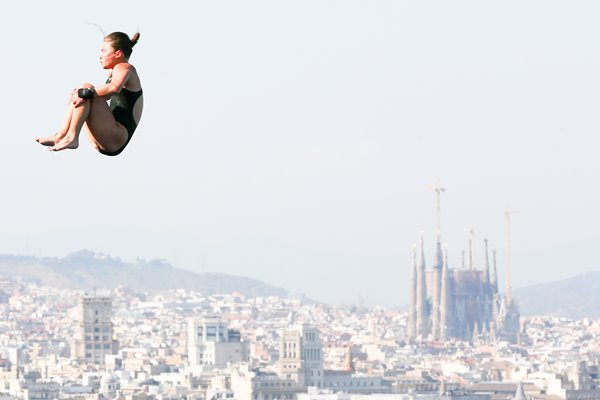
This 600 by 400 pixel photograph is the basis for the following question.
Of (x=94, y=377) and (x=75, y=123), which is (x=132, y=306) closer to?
(x=94, y=377)

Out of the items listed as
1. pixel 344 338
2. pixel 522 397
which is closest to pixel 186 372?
pixel 522 397

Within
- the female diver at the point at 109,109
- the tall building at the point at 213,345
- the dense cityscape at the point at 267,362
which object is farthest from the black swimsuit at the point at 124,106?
the tall building at the point at 213,345

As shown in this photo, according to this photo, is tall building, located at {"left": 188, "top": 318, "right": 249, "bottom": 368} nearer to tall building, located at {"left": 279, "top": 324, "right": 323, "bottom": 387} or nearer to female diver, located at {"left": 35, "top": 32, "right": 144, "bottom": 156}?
tall building, located at {"left": 279, "top": 324, "right": 323, "bottom": 387}

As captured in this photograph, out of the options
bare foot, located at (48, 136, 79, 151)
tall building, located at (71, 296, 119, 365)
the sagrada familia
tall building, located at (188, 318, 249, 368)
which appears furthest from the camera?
the sagrada familia

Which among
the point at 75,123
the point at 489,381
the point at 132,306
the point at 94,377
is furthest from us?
the point at 132,306

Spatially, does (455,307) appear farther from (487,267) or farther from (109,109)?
(109,109)

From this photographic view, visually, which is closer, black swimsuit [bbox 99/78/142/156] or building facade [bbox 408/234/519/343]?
black swimsuit [bbox 99/78/142/156]

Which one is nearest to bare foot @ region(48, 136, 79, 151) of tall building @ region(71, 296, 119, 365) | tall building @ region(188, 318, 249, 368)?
tall building @ region(188, 318, 249, 368)
